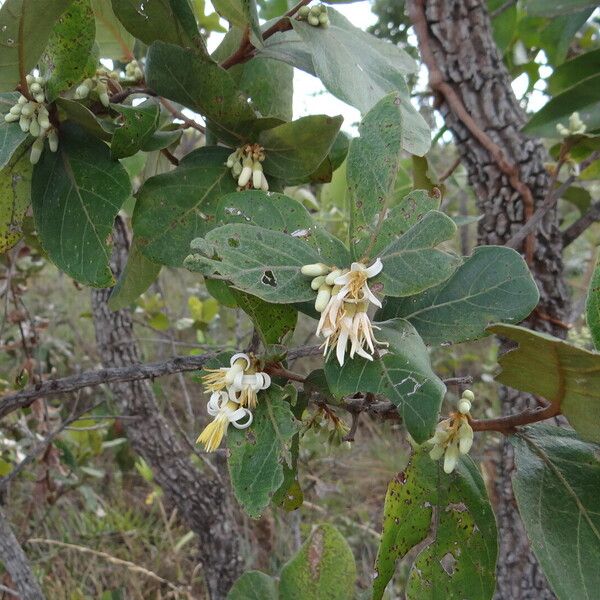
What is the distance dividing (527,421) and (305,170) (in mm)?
283

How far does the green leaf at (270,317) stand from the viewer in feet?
1.55

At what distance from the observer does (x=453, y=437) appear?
0.47 meters

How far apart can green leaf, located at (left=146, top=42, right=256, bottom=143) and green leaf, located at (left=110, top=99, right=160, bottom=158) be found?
2cm

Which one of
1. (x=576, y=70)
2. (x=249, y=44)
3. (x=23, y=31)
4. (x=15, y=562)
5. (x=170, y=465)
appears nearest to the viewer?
(x=23, y=31)

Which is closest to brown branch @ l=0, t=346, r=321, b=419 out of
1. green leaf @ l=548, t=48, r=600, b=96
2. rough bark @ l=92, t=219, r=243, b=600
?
rough bark @ l=92, t=219, r=243, b=600

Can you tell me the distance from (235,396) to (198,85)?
0.86 feet

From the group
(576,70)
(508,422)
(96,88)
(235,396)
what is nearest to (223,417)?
(235,396)

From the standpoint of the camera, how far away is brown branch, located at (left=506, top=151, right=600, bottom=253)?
3.20ft

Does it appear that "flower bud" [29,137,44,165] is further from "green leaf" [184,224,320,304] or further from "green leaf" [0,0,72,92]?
"green leaf" [184,224,320,304]

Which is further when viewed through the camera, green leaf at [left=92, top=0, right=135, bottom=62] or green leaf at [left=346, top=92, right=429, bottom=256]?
green leaf at [left=92, top=0, right=135, bottom=62]

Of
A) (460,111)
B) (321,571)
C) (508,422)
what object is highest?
(460,111)

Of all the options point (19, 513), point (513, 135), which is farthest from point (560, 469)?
point (19, 513)

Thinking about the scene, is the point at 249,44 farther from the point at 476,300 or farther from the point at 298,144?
the point at 476,300

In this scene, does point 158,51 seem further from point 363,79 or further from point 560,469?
point 560,469
